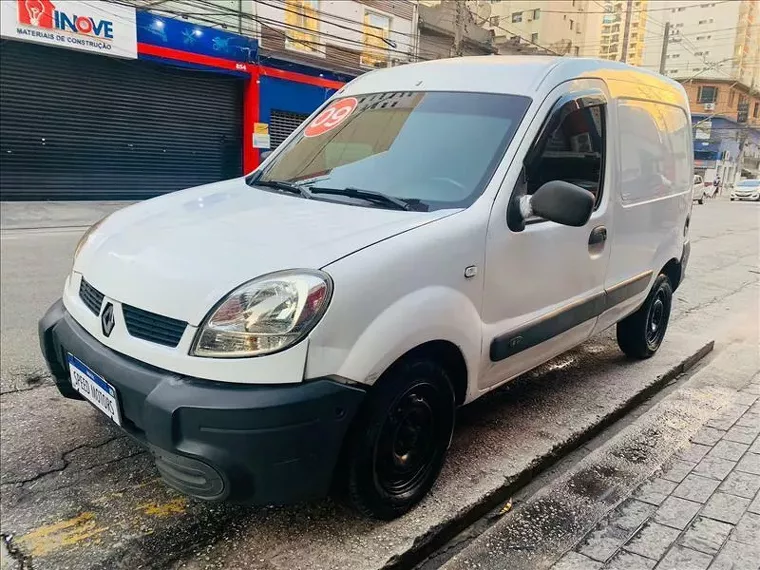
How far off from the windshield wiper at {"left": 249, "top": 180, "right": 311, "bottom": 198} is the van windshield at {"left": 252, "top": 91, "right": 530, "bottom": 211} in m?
0.01

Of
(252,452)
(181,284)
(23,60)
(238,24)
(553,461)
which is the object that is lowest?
(553,461)

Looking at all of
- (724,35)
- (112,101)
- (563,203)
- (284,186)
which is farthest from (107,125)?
(563,203)

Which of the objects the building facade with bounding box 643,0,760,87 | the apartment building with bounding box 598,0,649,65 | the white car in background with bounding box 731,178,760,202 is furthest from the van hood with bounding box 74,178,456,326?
the apartment building with bounding box 598,0,649,65

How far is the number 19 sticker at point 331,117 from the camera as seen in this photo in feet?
11.7

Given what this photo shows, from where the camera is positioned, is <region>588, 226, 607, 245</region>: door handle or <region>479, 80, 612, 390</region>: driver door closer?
<region>479, 80, 612, 390</region>: driver door

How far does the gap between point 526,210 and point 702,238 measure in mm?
11337

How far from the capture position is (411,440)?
2.52 metres

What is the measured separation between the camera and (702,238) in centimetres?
1245

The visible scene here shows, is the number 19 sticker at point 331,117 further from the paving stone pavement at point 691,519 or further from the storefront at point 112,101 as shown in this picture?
the storefront at point 112,101

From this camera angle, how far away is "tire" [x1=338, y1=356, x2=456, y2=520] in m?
2.22

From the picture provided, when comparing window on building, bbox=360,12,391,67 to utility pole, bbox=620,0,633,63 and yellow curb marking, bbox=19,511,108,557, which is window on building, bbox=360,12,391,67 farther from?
yellow curb marking, bbox=19,511,108,557

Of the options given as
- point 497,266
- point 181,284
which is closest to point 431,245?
point 497,266

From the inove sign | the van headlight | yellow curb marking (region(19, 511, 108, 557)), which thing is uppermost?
the inove sign

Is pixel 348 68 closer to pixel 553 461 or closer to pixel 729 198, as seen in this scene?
pixel 729 198
